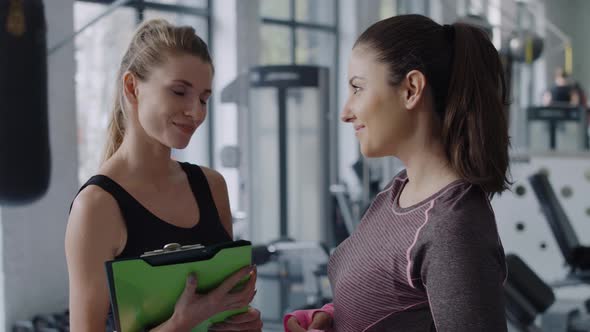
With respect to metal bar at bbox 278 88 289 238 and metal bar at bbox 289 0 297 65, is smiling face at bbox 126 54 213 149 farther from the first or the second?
metal bar at bbox 289 0 297 65

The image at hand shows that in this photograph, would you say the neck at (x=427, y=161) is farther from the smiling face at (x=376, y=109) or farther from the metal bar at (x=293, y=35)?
the metal bar at (x=293, y=35)

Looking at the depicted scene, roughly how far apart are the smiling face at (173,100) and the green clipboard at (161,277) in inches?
10.2

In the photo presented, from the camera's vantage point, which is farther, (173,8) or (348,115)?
(173,8)

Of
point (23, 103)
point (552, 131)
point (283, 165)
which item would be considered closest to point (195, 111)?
point (23, 103)

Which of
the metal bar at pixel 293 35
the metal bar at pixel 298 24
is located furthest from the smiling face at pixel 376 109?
the metal bar at pixel 293 35

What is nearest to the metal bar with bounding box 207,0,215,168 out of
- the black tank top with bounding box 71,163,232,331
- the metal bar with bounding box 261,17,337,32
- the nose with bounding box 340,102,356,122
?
the metal bar with bounding box 261,17,337,32

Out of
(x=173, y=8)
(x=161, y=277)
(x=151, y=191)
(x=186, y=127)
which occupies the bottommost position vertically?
(x=161, y=277)

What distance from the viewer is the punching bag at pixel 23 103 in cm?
211

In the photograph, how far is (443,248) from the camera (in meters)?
0.84

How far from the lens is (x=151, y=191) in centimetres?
117

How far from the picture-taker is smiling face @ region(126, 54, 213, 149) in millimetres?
1121

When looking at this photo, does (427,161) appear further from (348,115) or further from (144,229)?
(144,229)

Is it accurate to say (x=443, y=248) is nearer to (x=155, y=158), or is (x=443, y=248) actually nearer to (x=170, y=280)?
(x=170, y=280)

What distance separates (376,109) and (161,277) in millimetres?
427
